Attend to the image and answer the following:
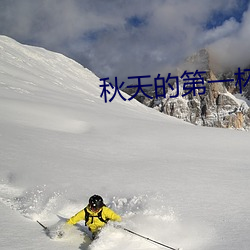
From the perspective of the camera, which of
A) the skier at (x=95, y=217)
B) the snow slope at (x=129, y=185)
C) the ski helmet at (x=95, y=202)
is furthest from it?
the skier at (x=95, y=217)

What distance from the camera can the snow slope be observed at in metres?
5.14

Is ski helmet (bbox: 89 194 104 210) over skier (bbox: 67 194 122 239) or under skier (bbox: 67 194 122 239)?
over

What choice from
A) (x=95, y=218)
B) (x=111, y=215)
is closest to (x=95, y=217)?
(x=95, y=218)

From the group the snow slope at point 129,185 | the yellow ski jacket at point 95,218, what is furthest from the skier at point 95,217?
the snow slope at point 129,185

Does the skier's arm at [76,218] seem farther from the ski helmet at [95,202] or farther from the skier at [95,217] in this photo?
the ski helmet at [95,202]

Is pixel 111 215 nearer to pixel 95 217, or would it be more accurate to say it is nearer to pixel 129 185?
pixel 95 217

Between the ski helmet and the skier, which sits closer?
the ski helmet

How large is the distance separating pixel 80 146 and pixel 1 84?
1860cm

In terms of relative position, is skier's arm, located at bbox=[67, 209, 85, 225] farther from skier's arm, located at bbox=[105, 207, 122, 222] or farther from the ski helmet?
skier's arm, located at bbox=[105, 207, 122, 222]

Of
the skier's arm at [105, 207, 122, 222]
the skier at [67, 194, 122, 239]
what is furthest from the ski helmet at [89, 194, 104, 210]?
the skier's arm at [105, 207, 122, 222]

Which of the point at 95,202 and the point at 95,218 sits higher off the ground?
the point at 95,202

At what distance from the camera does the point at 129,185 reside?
762cm

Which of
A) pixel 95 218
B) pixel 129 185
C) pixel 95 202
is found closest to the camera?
pixel 95 202

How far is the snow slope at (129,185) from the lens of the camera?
16.9 feet
